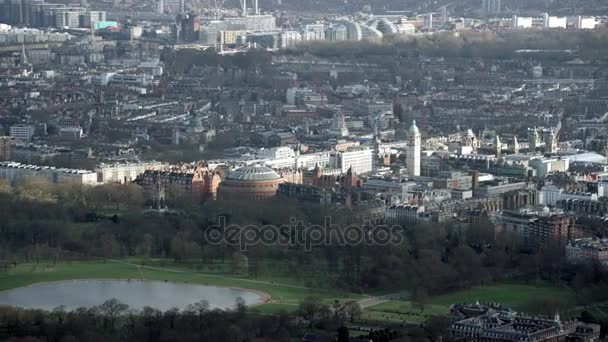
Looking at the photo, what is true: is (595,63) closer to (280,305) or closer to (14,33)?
(14,33)

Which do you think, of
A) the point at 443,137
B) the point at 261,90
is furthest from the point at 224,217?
the point at 261,90

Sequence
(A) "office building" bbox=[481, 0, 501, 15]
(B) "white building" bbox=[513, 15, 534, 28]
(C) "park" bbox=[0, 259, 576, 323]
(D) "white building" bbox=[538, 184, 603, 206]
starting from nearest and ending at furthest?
1. (C) "park" bbox=[0, 259, 576, 323]
2. (D) "white building" bbox=[538, 184, 603, 206]
3. (B) "white building" bbox=[513, 15, 534, 28]
4. (A) "office building" bbox=[481, 0, 501, 15]

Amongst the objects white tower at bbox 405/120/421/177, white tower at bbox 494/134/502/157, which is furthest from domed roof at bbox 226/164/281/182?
white tower at bbox 494/134/502/157

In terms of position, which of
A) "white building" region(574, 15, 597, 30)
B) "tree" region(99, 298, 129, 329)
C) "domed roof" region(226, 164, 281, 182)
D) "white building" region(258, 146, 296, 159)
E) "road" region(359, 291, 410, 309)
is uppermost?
"white building" region(574, 15, 597, 30)

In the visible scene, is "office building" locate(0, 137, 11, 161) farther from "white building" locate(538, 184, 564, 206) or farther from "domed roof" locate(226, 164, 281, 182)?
"white building" locate(538, 184, 564, 206)

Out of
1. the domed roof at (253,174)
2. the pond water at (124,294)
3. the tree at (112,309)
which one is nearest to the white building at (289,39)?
the domed roof at (253,174)

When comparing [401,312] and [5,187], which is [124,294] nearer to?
[401,312]
